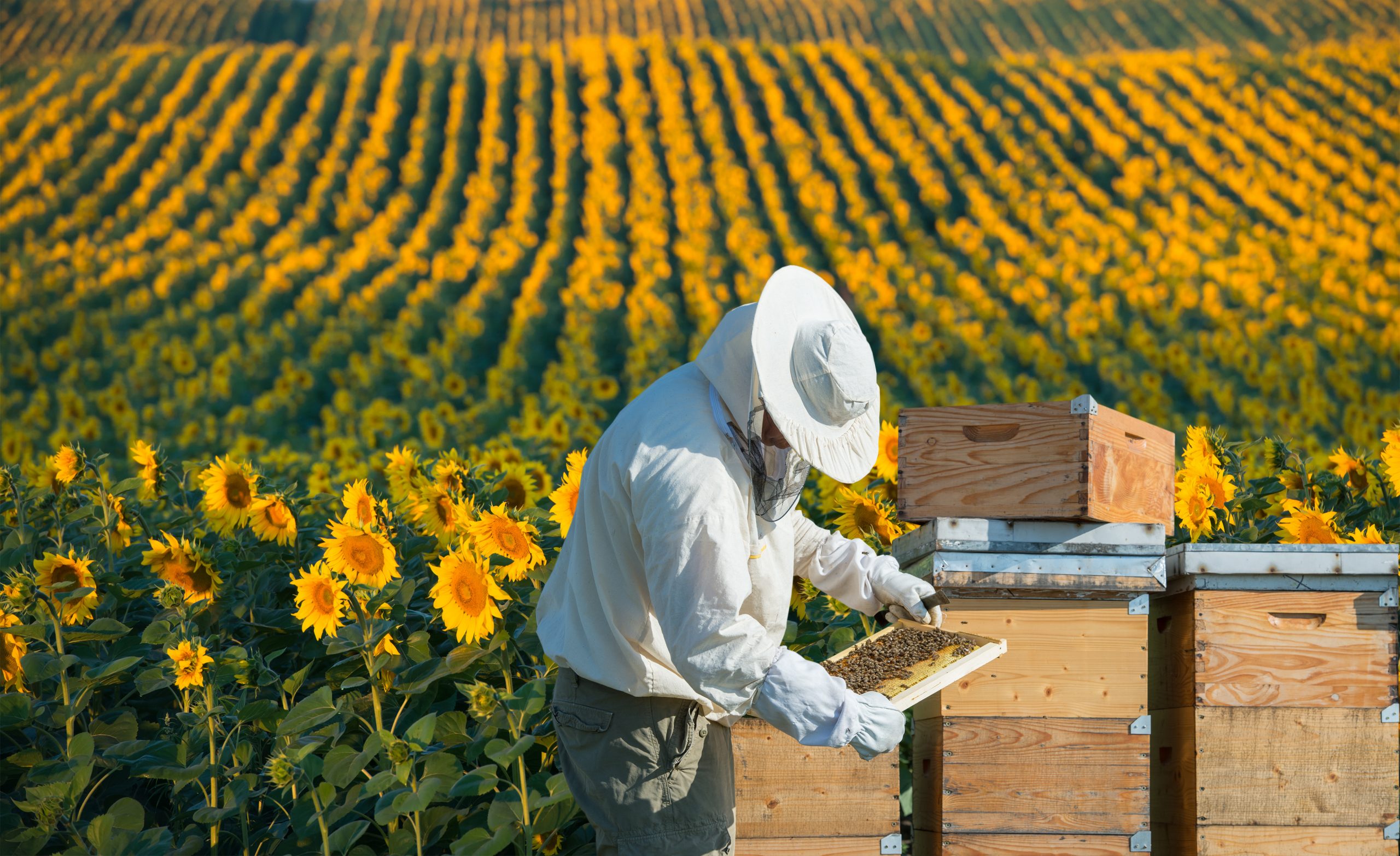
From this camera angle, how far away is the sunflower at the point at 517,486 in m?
4.31

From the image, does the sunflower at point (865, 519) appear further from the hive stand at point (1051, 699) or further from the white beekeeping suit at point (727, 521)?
the white beekeeping suit at point (727, 521)

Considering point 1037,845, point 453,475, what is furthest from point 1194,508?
point 453,475

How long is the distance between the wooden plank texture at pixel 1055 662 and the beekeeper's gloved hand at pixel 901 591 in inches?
5.6

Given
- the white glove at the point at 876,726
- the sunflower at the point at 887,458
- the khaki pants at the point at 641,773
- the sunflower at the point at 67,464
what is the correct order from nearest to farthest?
the white glove at the point at 876,726 < the khaki pants at the point at 641,773 < the sunflower at the point at 67,464 < the sunflower at the point at 887,458

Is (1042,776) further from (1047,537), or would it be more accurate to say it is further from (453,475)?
(453,475)

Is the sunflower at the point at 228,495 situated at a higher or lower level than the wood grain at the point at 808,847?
higher

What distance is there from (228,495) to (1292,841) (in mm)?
3461

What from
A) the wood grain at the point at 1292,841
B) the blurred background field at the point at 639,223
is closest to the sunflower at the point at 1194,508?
the wood grain at the point at 1292,841

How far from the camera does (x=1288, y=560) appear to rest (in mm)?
3088

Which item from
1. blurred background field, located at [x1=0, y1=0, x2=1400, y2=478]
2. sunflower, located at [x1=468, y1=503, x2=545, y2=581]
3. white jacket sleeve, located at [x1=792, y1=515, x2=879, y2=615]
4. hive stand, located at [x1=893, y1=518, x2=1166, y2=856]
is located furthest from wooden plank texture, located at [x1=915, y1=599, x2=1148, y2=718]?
blurred background field, located at [x1=0, y1=0, x2=1400, y2=478]

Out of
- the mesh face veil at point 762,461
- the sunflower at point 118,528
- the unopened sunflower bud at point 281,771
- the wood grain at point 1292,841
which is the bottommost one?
the wood grain at point 1292,841

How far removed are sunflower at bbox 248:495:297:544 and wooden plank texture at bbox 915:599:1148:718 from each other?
2175 mm

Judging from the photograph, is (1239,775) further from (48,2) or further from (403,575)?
(48,2)

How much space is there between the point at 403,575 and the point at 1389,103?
17199mm
